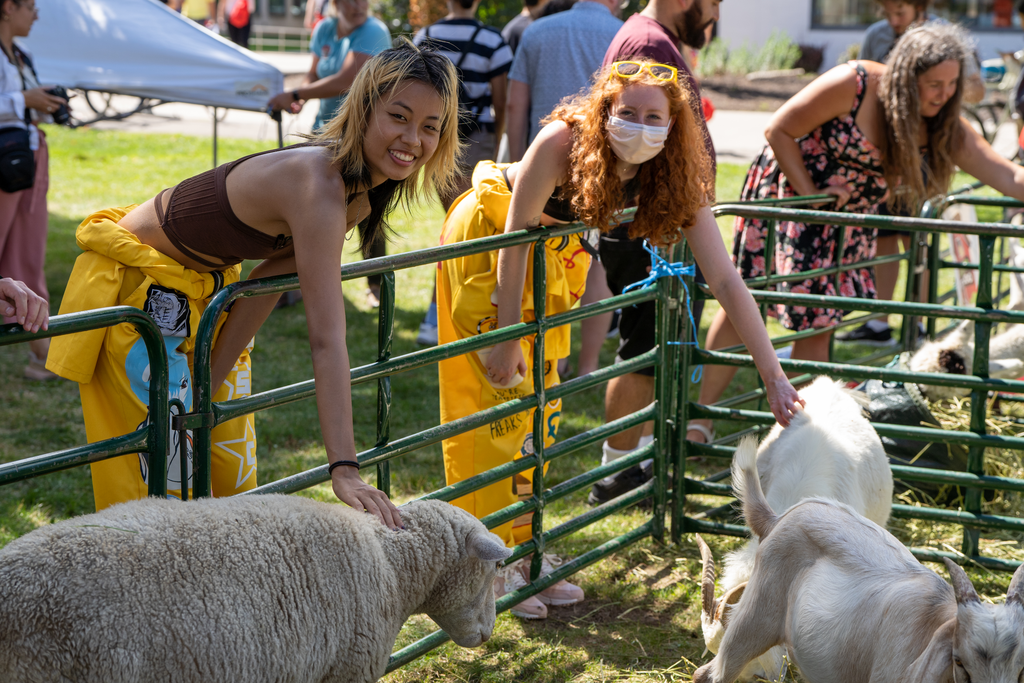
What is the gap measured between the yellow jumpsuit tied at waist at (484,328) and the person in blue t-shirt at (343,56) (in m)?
3.54

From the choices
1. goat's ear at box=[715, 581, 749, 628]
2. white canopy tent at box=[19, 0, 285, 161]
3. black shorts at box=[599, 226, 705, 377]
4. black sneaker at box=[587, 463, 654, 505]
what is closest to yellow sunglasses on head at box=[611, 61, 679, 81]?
black shorts at box=[599, 226, 705, 377]

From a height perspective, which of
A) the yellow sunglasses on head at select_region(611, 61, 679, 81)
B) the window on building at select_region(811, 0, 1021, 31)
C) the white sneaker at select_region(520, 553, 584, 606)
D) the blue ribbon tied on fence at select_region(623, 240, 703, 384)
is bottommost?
the white sneaker at select_region(520, 553, 584, 606)

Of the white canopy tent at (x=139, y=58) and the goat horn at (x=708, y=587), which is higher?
the white canopy tent at (x=139, y=58)

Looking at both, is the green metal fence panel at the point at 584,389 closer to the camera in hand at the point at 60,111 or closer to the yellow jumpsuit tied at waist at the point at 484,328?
the yellow jumpsuit tied at waist at the point at 484,328

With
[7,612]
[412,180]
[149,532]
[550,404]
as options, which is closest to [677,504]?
[550,404]

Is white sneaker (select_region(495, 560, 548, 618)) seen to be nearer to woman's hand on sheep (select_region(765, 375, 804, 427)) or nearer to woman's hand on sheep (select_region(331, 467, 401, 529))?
woman's hand on sheep (select_region(765, 375, 804, 427))

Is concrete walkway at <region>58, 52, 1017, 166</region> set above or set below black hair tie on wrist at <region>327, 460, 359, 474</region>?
above

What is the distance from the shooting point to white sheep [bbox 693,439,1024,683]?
5.65ft

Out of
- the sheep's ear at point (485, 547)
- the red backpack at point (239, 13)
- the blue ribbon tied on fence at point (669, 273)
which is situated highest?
the red backpack at point (239, 13)

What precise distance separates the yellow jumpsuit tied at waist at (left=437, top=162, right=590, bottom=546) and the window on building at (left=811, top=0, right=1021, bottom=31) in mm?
19998

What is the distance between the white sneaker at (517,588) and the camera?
310cm

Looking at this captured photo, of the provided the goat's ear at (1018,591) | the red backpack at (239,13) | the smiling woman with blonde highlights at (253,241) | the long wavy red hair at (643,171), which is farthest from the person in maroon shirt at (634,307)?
the red backpack at (239,13)

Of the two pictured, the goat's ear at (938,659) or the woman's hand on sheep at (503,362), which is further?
the woman's hand on sheep at (503,362)

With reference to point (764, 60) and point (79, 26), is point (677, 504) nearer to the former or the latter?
point (79, 26)
